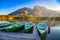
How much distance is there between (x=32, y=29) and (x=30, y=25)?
0.08 meters

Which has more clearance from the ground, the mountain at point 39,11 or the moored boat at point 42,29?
the mountain at point 39,11

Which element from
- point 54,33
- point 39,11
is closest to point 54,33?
point 54,33

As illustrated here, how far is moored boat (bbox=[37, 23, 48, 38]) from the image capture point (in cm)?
208

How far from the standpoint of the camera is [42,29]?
2.12m

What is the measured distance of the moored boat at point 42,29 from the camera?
2078 mm

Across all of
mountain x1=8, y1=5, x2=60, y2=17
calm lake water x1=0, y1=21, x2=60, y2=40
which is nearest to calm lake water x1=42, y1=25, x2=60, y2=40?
calm lake water x1=0, y1=21, x2=60, y2=40

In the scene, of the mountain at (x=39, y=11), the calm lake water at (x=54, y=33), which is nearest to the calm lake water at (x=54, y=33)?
the calm lake water at (x=54, y=33)

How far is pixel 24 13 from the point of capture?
7.33 feet

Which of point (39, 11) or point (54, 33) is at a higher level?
point (39, 11)

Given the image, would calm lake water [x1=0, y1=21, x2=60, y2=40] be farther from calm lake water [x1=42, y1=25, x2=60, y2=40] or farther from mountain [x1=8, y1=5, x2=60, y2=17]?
mountain [x1=8, y1=5, x2=60, y2=17]

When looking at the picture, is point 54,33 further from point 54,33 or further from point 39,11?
point 39,11

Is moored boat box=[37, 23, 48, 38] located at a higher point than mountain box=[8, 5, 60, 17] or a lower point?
lower

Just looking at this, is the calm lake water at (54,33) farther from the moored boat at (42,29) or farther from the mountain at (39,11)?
the mountain at (39,11)

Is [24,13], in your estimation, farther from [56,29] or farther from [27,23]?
[56,29]
